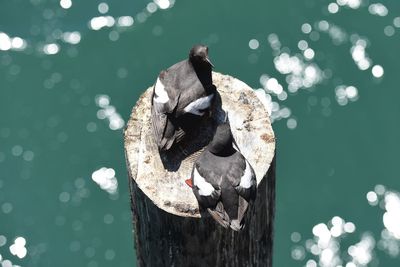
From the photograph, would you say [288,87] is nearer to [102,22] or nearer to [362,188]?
[362,188]

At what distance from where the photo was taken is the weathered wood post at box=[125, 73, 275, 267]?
581 cm

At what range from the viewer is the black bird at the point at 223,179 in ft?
19.6

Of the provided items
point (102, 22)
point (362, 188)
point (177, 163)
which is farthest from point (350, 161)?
point (177, 163)

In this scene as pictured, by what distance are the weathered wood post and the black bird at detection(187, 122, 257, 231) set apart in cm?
10

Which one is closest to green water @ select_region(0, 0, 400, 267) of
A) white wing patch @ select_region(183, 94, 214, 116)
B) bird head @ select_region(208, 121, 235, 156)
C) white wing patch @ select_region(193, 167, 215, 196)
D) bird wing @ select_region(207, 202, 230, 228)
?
white wing patch @ select_region(183, 94, 214, 116)

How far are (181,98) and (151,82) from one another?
25.2 ft

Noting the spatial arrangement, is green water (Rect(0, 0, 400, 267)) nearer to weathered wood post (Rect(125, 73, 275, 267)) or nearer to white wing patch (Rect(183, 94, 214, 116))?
weathered wood post (Rect(125, 73, 275, 267))

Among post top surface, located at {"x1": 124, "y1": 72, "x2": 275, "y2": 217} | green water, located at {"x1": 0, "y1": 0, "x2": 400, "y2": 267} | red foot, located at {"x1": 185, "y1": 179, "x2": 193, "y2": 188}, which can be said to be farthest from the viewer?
green water, located at {"x1": 0, "y1": 0, "x2": 400, "y2": 267}

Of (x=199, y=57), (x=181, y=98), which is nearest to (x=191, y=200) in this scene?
(x=181, y=98)

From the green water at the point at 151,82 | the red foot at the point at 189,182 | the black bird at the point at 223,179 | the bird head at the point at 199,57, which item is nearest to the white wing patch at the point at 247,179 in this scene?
the black bird at the point at 223,179

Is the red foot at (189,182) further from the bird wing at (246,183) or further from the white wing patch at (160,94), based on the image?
the white wing patch at (160,94)

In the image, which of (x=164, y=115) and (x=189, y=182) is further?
(x=164, y=115)

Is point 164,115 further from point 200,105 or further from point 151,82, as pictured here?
point 151,82

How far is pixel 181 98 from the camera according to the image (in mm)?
7094
